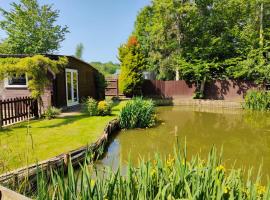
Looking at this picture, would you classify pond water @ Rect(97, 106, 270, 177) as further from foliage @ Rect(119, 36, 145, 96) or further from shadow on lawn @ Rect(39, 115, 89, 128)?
foliage @ Rect(119, 36, 145, 96)

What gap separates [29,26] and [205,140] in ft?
102

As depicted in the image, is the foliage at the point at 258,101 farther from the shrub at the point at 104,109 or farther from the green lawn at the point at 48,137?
the green lawn at the point at 48,137

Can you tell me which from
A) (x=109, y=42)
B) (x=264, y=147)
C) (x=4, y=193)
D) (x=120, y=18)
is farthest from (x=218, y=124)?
(x=109, y=42)

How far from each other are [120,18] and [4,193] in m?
24.1

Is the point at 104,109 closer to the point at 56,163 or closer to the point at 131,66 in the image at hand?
the point at 56,163

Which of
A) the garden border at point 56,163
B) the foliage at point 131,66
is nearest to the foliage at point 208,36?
the foliage at point 131,66

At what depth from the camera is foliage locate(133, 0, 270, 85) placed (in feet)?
60.2

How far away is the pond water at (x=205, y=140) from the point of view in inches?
256

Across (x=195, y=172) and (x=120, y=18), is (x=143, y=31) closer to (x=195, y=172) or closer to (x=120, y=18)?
(x=120, y=18)

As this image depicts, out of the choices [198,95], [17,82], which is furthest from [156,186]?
[198,95]

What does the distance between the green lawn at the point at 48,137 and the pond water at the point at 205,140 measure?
87 centimetres

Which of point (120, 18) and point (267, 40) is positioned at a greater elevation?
point (120, 18)

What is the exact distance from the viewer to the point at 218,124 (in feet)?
36.7

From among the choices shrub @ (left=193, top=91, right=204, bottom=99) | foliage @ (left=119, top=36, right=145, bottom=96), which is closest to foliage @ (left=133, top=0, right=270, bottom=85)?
shrub @ (left=193, top=91, right=204, bottom=99)
